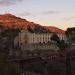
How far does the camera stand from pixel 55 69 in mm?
13297

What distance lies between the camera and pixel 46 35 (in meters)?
76.8

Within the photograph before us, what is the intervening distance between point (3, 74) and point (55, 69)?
4979 millimetres

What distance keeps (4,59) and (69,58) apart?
318 cm

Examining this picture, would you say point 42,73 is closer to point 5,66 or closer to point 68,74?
point 5,66

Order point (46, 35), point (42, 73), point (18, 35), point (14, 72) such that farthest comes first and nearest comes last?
point (46, 35)
point (18, 35)
point (42, 73)
point (14, 72)

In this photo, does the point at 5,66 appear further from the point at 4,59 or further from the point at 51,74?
the point at 51,74

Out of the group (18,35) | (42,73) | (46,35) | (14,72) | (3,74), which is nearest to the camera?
(3,74)

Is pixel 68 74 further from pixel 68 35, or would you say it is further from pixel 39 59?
pixel 68 35

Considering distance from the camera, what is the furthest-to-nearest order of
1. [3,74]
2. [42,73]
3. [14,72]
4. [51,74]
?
1. [42,73]
2. [51,74]
3. [14,72]
4. [3,74]

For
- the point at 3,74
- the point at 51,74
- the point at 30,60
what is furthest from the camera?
the point at 51,74

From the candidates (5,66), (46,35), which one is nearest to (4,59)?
(5,66)

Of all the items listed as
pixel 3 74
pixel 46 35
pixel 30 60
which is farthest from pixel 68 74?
pixel 46 35

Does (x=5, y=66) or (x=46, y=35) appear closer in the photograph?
(x=5, y=66)

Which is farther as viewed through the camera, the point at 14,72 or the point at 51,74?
the point at 51,74
